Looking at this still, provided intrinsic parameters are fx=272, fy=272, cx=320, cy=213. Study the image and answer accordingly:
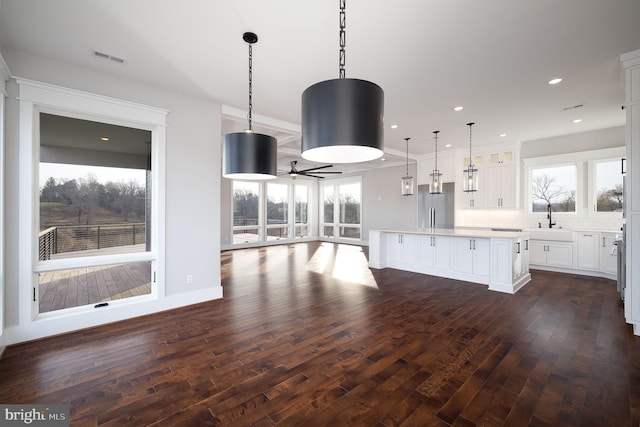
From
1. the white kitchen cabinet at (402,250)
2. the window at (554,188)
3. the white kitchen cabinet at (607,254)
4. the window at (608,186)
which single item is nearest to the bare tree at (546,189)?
the window at (554,188)

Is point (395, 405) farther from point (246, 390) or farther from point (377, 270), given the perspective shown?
point (377, 270)

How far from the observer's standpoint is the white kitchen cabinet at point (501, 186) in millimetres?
6664

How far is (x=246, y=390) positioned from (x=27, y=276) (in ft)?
8.91

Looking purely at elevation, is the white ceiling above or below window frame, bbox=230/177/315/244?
above

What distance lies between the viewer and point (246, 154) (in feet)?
8.33

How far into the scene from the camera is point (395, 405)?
1868mm

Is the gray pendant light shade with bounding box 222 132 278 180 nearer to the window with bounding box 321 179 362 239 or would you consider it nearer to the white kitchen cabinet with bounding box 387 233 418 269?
the white kitchen cabinet with bounding box 387 233 418 269

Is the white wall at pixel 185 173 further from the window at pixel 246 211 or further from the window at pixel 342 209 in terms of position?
the window at pixel 342 209

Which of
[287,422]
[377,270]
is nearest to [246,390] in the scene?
[287,422]

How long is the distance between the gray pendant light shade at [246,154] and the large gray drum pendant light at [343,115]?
1.19 metres

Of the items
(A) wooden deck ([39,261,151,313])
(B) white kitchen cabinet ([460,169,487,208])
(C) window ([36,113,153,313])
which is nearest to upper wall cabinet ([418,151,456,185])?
(B) white kitchen cabinet ([460,169,487,208])

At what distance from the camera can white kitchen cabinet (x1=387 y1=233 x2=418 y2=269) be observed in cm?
589

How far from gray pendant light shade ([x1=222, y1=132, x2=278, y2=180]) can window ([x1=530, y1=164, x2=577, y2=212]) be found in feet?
22.8

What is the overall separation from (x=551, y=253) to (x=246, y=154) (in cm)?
676
